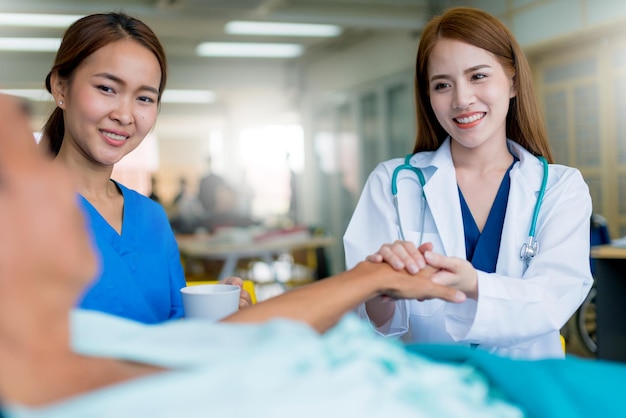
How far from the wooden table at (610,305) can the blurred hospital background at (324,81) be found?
1.59 metres

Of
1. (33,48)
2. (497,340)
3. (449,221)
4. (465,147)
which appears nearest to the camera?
(497,340)

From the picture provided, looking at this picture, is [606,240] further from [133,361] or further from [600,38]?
[133,361]

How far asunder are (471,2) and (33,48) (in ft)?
19.8

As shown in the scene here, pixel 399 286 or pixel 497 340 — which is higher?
pixel 399 286

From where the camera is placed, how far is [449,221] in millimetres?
1628

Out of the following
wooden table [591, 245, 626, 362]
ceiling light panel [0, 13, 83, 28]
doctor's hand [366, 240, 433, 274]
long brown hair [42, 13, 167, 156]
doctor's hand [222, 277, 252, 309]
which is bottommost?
wooden table [591, 245, 626, 362]

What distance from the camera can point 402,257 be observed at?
1.27 meters

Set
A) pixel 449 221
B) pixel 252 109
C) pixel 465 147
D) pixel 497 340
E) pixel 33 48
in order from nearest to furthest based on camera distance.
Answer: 1. pixel 497 340
2. pixel 449 221
3. pixel 465 147
4. pixel 33 48
5. pixel 252 109

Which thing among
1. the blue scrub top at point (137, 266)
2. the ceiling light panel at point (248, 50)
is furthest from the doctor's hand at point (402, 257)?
the ceiling light panel at point (248, 50)

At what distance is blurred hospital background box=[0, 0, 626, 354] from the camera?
520 cm

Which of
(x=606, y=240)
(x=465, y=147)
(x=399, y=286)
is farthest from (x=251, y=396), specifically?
(x=606, y=240)

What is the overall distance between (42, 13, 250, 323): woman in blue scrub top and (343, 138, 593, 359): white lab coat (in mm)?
414

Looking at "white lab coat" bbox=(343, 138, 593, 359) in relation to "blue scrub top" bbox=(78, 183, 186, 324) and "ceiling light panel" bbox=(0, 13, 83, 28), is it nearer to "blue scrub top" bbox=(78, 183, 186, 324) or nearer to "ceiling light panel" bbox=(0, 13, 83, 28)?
"blue scrub top" bbox=(78, 183, 186, 324)

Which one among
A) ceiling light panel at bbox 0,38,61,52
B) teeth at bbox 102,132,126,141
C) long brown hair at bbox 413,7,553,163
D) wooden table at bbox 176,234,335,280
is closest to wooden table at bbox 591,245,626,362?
long brown hair at bbox 413,7,553,163
